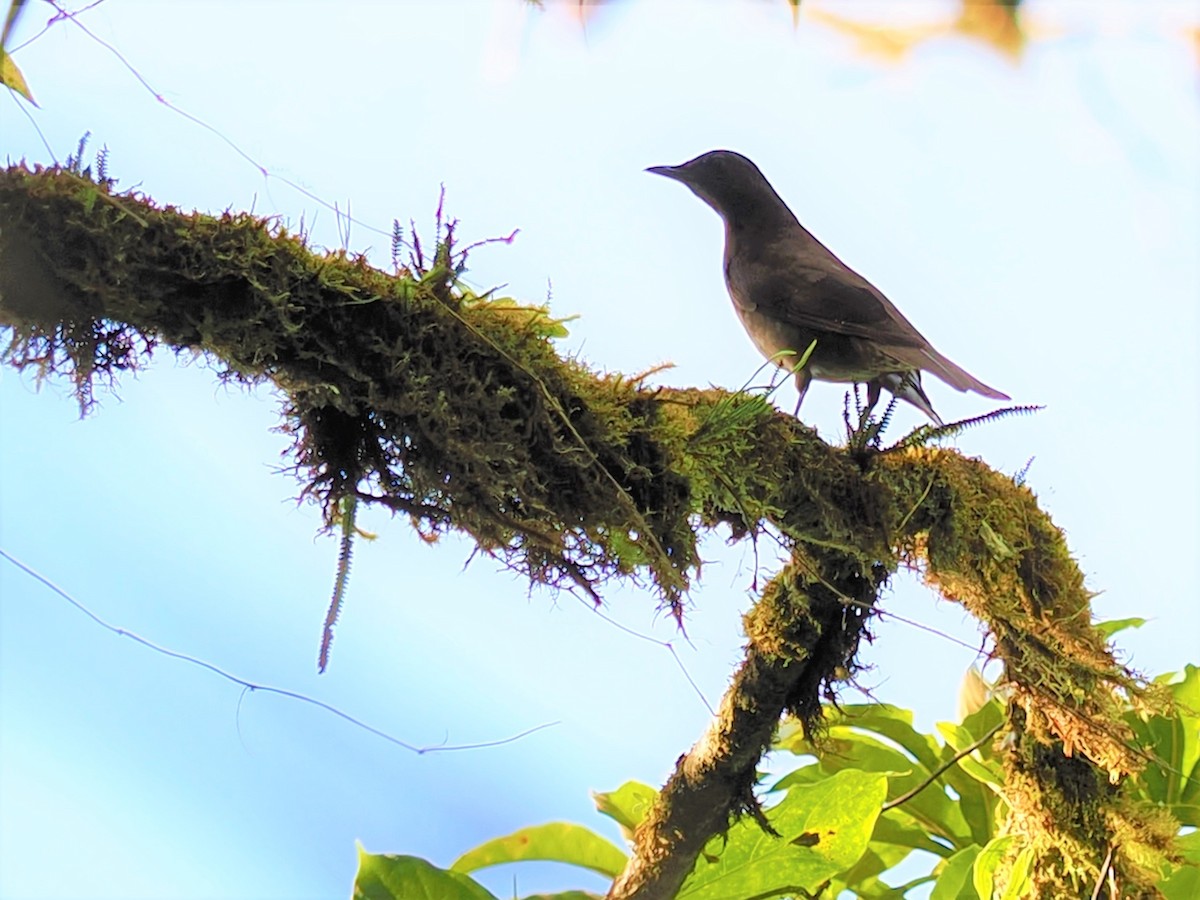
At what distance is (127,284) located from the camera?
3.40ft

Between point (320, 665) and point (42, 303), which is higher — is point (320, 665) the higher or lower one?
the lower one

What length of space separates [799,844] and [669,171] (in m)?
1.49

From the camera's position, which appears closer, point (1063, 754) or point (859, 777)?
point (859, 777)

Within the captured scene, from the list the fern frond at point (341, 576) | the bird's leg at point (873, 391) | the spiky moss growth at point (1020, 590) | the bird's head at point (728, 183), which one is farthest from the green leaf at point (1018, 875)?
the bird's head at point (728, 183)

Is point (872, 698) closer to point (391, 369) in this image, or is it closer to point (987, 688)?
point (987, 688)

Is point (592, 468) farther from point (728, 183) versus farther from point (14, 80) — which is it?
point (728, 183)

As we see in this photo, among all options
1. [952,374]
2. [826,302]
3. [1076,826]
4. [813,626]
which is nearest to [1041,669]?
[1076,826]

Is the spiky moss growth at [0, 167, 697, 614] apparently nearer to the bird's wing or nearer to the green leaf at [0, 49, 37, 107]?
the green leaf at [0, 49, 37, 107]

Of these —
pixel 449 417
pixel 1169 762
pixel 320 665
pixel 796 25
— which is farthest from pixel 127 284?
pixel 1169 762

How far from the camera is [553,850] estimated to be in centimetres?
172

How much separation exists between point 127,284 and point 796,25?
0.74 metres

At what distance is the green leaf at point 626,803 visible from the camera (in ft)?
5.71

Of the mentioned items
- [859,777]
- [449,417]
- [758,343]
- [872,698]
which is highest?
[758,343]

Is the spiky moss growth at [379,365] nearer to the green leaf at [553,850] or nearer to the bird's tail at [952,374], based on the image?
the green leaf at [553,850]
